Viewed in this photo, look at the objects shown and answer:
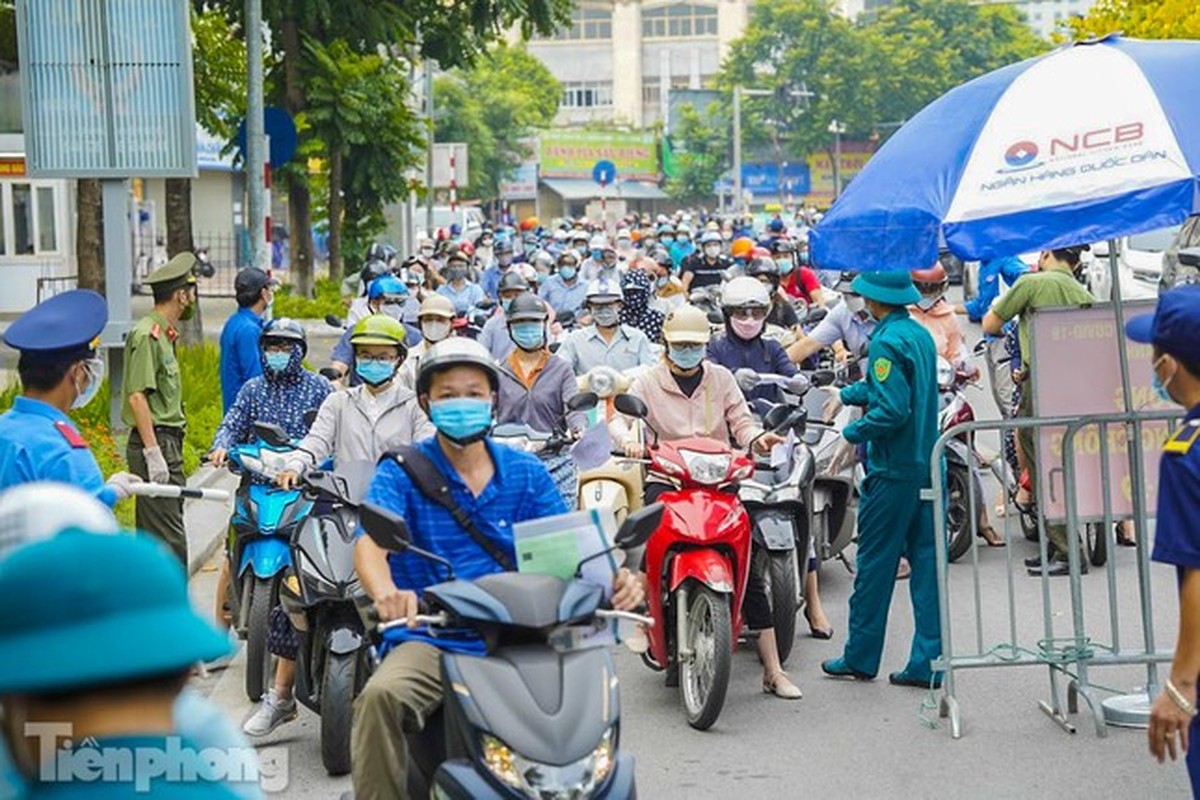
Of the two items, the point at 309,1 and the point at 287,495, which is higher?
the point at 309,1

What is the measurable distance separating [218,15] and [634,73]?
10732 cm

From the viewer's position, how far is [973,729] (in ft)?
24.8

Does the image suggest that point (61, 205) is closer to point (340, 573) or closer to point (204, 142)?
point (204, 142)

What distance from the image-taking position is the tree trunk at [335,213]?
29.0 m

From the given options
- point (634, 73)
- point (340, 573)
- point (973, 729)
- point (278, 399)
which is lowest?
point (973, 729)

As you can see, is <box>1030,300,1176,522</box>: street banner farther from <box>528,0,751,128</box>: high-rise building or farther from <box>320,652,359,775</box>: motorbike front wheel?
<box>528,0,751,128</box>: high-rise building

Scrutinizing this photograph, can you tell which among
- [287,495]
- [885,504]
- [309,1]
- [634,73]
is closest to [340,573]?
[287,495]

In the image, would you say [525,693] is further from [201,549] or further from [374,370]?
[201,549]

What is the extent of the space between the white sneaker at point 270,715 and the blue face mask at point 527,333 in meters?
2.95

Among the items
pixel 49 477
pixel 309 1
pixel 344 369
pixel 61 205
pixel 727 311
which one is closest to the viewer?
pixel 49 477

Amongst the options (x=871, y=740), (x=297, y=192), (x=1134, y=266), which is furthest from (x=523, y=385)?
(x=297, y=192)

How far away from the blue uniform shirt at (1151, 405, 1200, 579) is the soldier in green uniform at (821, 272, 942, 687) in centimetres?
330

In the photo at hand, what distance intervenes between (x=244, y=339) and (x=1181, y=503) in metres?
6.50

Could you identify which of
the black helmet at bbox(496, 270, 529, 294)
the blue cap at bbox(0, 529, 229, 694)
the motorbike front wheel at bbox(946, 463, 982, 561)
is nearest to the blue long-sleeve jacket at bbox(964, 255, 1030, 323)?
the motorbike front wheel at bbox(946, 463, 982, 561)
